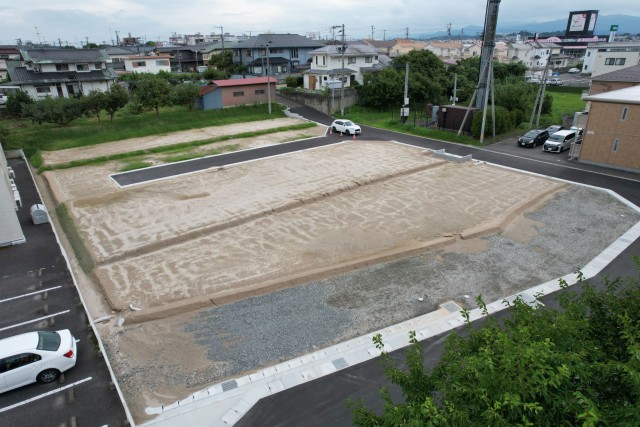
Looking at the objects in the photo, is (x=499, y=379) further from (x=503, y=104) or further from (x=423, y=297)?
(x=503, y=104)

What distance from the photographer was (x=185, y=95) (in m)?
38.6

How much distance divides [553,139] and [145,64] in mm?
55853

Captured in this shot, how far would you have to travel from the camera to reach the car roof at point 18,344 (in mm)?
9320

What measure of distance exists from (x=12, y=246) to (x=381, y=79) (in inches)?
1377

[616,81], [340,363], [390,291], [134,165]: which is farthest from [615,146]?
[134,165]

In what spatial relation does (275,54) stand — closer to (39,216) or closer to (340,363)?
(39,216)

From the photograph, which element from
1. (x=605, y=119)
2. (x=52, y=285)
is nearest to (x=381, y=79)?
(x=605, y=119)

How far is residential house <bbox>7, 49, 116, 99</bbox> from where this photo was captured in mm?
41125

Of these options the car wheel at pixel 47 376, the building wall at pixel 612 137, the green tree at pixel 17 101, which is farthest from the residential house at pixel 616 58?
the green tree at pixel 17 101

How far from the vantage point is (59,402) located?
9.01 meters

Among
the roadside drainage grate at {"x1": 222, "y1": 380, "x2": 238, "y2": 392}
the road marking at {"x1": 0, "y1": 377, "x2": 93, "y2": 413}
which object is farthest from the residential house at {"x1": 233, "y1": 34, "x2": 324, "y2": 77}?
the roadside drainage grate at {"x1": 222, "y1": 380, "x2": 238, "y2": 392}

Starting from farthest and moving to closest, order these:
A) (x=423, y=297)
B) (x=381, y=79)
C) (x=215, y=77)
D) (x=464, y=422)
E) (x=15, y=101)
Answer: (x=215, y=77), (x=381, y=79), (x=15, y=101), (x=423, y=297), (x=464, y=422)

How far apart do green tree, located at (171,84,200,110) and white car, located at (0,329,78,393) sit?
31.9m

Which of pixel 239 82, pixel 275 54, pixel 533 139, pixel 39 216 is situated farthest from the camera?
pixel 275 54
